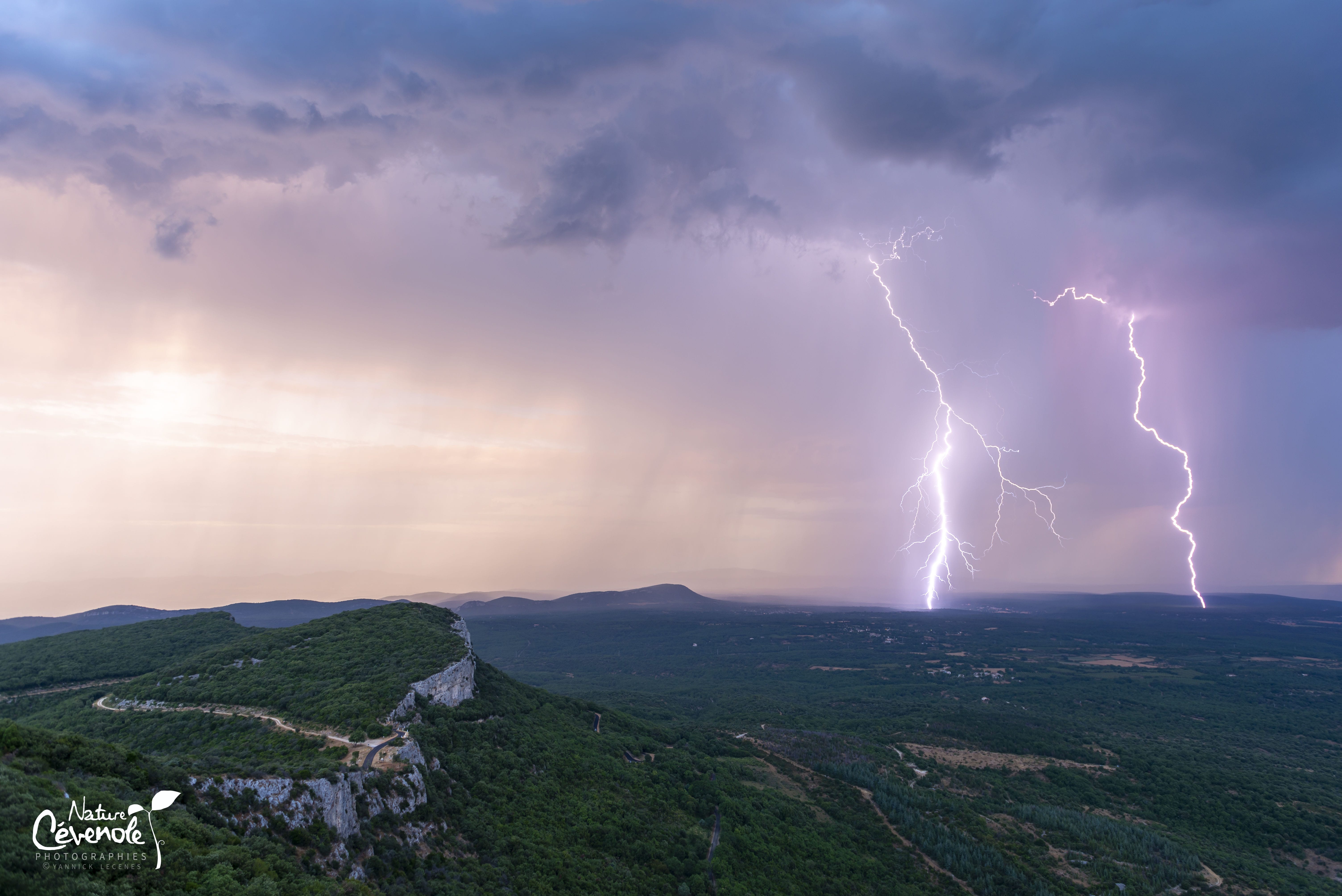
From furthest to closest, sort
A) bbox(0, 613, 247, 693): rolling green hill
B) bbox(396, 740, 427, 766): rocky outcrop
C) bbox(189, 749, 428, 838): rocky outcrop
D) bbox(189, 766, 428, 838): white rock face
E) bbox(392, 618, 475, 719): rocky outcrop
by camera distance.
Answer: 1. bbox(0, 613, 247, 693): rolling green hill
2. bbox(392, 618, 475, 719): rocky outcrop
3. bbox(396, 740, 427, 766): rocky outcrop
4. bbox(189, 766, 428, 838): white rock face
5. bbox(189, 749, 428, 838): rocky outcrop

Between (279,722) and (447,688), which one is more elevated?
(279,722)

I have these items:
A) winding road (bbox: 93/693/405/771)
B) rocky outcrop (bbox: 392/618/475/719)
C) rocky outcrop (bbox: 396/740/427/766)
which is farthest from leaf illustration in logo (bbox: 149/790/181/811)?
rocky outcrop (bbox: 392/618/475/719)

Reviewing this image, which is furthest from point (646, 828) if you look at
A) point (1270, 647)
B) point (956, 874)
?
point (1270, 647)

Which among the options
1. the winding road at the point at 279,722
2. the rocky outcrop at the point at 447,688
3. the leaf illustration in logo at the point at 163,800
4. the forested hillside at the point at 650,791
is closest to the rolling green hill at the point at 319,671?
the forested hillside at the point at 650,791

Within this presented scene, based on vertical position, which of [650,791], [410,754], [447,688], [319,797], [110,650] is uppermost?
[319,797]

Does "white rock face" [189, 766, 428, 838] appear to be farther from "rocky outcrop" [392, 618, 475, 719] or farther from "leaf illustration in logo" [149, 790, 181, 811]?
"rocky outcrop" [392, 618, 475, 719]

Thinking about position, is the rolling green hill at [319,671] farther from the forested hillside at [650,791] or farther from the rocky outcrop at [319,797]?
the rocky outcrop at [319,797]

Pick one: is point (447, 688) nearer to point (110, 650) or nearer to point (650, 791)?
point (650, 791)

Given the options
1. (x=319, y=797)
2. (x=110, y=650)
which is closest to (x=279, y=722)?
(x=319, y=797)
